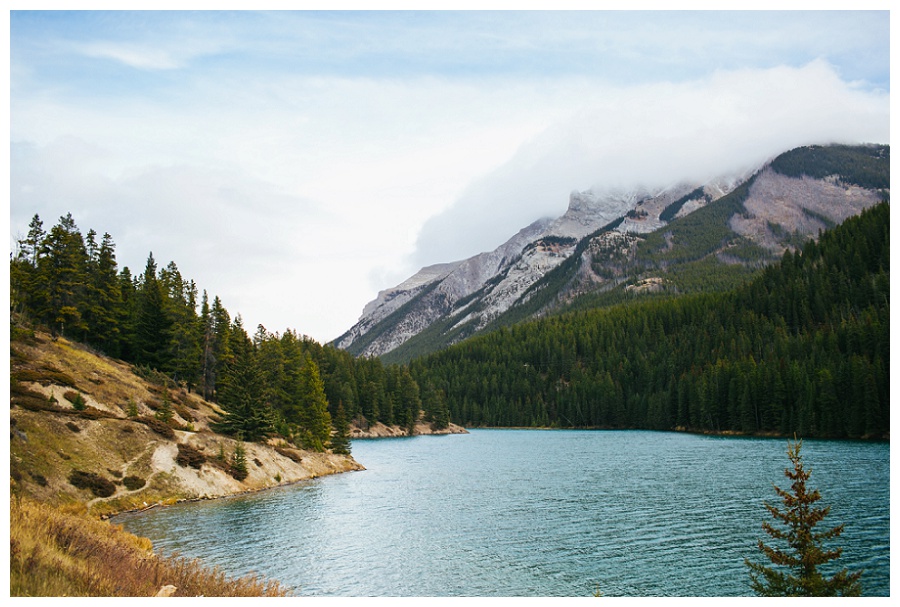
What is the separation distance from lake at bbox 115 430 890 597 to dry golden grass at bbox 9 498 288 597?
32.8 feet

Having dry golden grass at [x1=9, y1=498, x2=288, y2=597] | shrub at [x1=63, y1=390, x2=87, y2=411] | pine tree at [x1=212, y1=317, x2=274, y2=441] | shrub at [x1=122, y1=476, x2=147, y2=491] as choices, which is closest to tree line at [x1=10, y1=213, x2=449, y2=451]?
pine tree at [x1=212, y1=317, x2=274, y2=441]

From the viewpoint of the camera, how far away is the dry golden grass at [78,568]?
53.7ft

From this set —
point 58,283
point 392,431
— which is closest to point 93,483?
point 58,283

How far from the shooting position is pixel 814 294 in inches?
7293

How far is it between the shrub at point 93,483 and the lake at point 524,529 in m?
3.56

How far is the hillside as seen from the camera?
45.8 m

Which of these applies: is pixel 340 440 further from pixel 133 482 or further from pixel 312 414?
pixel 133 482

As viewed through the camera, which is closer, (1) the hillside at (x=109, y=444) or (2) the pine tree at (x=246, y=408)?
(1) the hillside at (x=109, y=444)

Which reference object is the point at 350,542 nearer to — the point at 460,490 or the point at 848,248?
the point at 460,490

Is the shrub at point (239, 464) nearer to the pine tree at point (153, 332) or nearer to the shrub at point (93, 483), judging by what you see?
the shrub at point (93, 483)

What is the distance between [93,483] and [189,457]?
1077 cm

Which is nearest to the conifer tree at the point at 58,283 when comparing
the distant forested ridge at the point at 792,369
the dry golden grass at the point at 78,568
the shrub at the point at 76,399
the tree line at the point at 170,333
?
the tree line at the point at 170,333

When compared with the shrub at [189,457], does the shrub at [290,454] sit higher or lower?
lower

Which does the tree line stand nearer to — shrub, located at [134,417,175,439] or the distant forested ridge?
shrub, located at [134,417,175,439]
